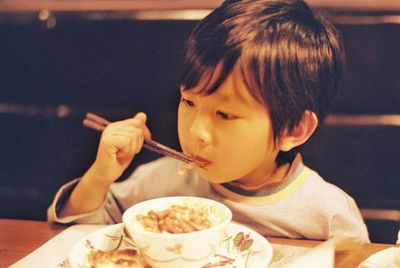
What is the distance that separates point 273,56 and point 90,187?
0.39m

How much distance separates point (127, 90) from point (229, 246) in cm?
32

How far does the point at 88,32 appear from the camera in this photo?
79 cm

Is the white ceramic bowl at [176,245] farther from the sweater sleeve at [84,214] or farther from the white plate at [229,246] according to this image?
the sweater sleeve at [84,214]

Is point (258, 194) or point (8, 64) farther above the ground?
point (8, 64)

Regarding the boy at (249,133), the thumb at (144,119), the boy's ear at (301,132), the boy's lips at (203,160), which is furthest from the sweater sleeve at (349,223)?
the thumb at (144,119)

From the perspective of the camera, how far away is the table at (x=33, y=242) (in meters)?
0.67

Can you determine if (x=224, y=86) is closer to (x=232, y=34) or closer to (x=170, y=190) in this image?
(x=232, y=34)

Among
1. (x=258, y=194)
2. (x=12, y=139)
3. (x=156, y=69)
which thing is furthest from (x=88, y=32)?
(x=258, y=194)

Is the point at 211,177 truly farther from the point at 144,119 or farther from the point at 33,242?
the point at 33,242

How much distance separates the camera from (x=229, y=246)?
25.5 inches

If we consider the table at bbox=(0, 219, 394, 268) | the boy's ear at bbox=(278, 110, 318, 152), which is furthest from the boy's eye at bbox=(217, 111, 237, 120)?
the table at bbox=(0, 219, 394, 268)

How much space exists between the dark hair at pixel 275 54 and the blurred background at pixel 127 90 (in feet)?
0.09

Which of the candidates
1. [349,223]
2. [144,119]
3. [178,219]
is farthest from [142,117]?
[349,223]

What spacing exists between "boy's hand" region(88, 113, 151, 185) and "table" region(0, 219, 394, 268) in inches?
4.5
